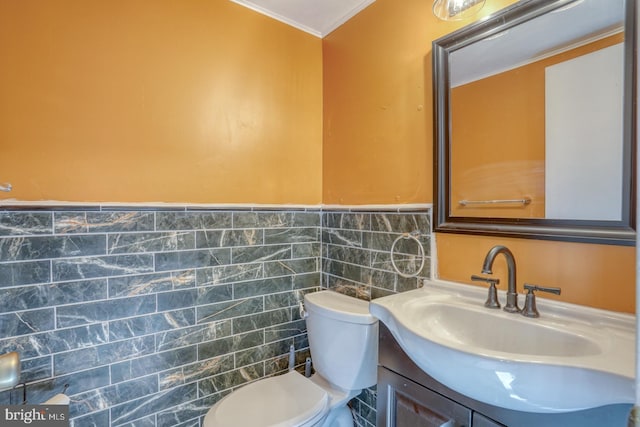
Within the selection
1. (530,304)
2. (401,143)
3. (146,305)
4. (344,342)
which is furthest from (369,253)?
(146,305)

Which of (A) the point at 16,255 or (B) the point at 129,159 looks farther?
(B) the point at 129,159

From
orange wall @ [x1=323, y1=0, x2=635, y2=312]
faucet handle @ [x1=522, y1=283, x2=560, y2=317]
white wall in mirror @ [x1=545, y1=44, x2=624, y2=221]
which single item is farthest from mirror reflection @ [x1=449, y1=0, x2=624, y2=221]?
faucet handle @ [x1=522, y1=283, x2=560, y2=317]

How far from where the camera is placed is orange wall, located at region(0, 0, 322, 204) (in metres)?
1.12

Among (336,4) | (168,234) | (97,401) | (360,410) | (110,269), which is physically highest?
(336,4)

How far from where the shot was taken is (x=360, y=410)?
1.58 metres

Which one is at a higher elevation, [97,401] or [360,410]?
[97,401]

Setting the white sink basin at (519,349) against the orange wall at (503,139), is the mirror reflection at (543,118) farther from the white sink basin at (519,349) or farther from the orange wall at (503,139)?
the white sink basin at (519,349)

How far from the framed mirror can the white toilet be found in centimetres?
55

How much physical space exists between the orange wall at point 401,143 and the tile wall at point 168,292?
142 millimetres

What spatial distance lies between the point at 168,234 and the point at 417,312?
1.06 meters

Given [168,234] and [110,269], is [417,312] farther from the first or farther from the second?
[110,269]

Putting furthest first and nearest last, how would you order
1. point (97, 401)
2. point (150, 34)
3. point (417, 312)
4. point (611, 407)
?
point (150, 34), point (97, 401), point (417, 312), point (611, 407)

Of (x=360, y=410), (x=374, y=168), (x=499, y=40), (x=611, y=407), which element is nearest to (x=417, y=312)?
(x=611, y=407)

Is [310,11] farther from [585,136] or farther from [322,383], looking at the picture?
[322,383]
